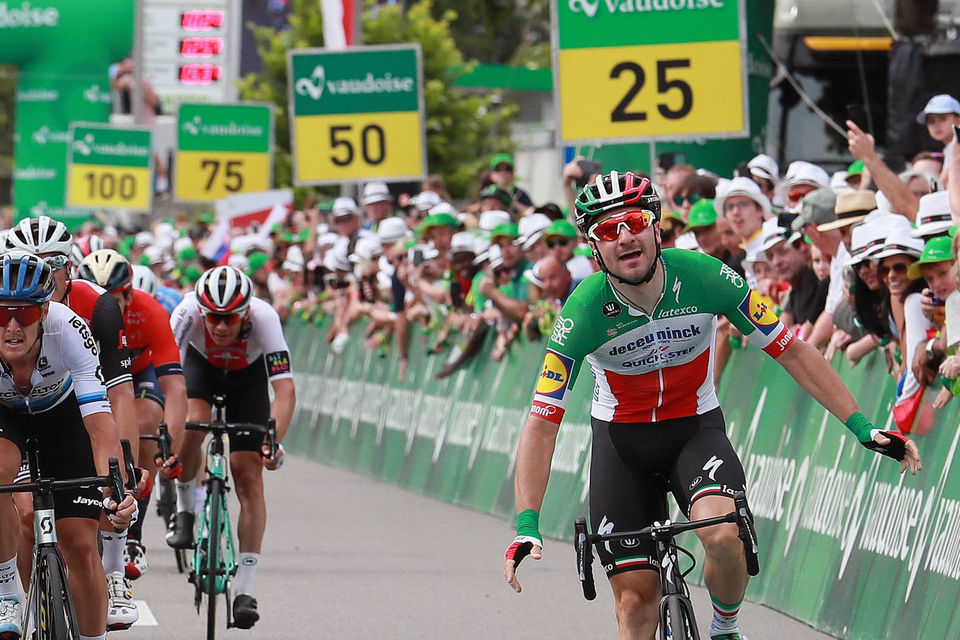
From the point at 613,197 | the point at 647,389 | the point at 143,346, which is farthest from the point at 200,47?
the point at 613,197

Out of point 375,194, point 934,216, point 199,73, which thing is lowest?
point 199,73

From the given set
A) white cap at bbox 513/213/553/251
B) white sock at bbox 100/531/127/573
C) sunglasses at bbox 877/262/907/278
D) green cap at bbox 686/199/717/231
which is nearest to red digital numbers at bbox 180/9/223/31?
white cap at bbox 513/213/553/251

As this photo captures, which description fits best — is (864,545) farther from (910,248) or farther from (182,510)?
(182,510)

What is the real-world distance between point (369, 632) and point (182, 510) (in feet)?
7.58

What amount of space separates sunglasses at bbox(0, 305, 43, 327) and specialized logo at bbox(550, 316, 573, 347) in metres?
2.06

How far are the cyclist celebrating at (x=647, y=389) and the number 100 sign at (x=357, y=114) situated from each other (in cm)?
1390

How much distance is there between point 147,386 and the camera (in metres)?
11.6

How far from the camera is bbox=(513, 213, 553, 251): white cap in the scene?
1501 centimetres

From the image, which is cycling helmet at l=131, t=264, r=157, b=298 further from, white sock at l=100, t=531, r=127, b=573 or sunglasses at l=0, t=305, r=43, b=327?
sunglasses at l=0, t=305, r=43, b=327

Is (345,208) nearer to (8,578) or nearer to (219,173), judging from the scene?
(219,173)

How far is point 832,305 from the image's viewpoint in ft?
37.2

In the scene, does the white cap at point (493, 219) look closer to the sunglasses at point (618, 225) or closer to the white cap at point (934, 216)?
the white cap at point (934, 216)

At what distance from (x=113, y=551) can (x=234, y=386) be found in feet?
5.75

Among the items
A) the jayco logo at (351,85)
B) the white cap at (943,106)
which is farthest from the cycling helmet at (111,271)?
the jayco logo at (351,85)
